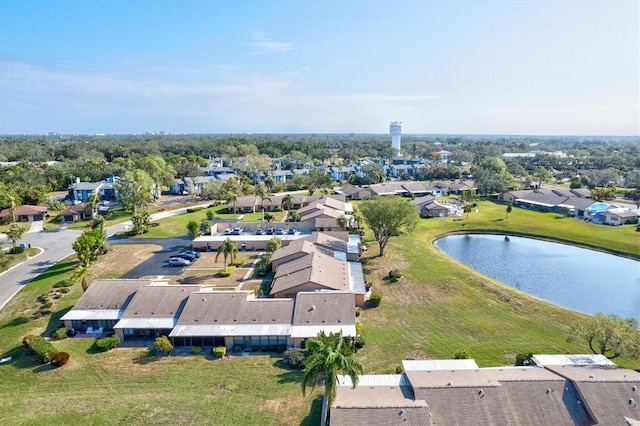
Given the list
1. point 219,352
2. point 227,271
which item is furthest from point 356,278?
point 219,352

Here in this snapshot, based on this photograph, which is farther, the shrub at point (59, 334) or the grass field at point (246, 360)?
Answer: the shrub at point (59, 334)

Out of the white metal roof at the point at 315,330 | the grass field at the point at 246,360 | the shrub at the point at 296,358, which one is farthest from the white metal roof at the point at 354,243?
the shrub at the point at 296,358

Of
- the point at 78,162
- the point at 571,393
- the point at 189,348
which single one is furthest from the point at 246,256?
the point at 78,162

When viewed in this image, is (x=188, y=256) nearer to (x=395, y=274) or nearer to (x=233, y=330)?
(x=233, y=330)

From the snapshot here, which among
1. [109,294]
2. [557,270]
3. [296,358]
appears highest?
[109,294]

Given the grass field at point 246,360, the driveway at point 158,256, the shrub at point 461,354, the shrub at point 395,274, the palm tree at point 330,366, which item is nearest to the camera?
the palm tree at point 330,366

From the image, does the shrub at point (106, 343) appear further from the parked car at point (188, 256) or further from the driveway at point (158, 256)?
the parked car at point (188, 256)
